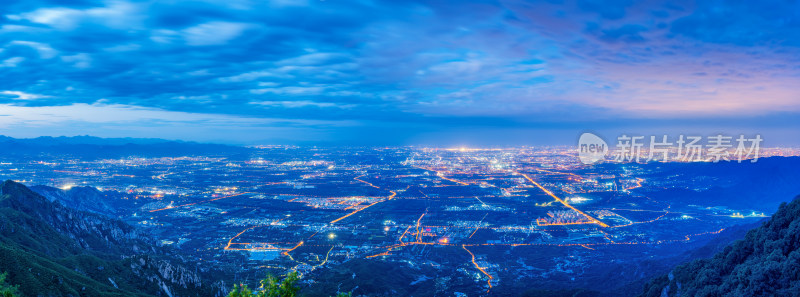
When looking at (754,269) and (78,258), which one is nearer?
(754,269)

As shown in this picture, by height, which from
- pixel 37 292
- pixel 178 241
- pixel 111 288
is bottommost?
pixel 178 241

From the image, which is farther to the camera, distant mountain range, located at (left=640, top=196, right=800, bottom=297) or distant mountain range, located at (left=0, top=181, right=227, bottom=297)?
distant mountain range, located at (left=0, top=181, right=227, bottom=297)

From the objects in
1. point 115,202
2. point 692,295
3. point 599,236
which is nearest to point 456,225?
point 599,236

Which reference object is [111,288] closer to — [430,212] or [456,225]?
[456,225]

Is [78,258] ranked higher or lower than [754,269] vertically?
lower
